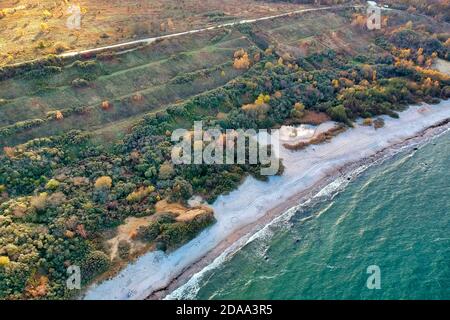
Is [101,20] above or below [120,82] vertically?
above

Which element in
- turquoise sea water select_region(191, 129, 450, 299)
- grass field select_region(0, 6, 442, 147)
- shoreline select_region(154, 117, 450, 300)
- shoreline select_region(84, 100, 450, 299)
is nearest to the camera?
turquoise sea water select_region(191, 129, 450, 299)

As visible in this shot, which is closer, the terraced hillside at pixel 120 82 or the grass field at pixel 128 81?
the terraced hillside at pixel 120 82

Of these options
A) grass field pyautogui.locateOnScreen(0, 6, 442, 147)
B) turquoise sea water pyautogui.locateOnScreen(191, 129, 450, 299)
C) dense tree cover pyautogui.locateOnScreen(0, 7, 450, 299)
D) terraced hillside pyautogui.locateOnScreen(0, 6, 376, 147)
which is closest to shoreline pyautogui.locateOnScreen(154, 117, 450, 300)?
turquoise sea water pyautogui.locateOnScreen(191, 129, 450, 299)

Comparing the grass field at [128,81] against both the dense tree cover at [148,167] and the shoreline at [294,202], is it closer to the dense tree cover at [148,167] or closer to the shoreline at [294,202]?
the dense tree cover at [148,167]

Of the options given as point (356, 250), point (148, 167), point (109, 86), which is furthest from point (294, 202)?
point (109, 86)

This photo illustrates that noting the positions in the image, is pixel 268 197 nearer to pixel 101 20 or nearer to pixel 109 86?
pixel 109 86

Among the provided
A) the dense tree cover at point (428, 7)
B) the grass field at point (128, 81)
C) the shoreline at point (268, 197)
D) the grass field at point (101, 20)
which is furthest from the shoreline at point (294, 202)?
the dense tree cover at point (428, 7)

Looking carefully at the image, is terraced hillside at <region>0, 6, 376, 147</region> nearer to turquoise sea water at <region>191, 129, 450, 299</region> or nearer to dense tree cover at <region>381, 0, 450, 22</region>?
turquoise sea water at <region>191, 129, 450, 299</region>
